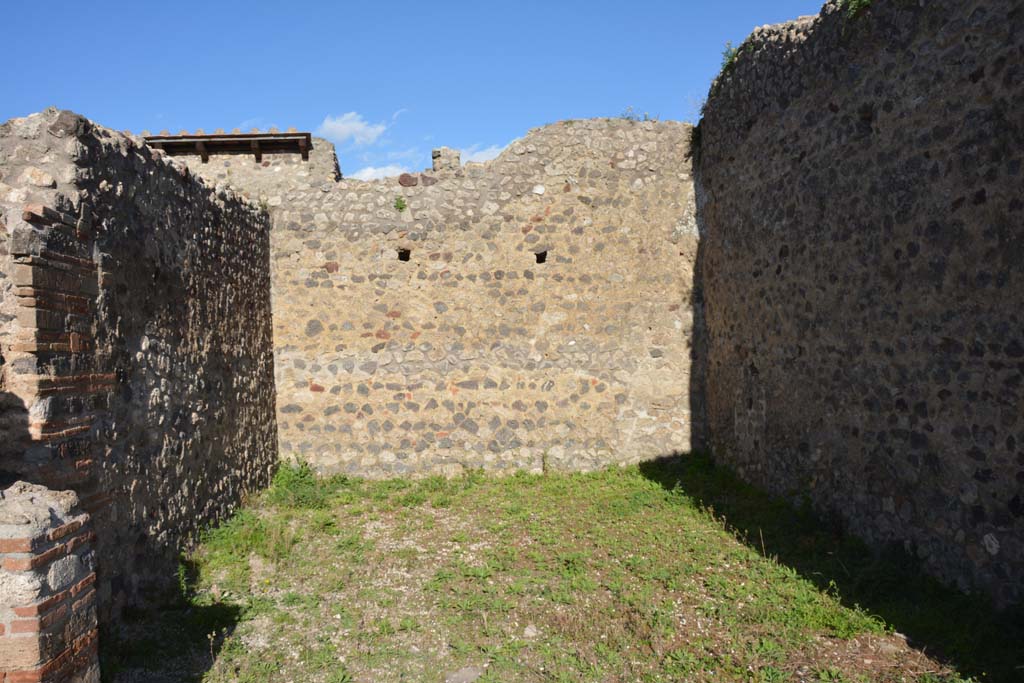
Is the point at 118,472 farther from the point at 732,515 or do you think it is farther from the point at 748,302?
the point at 748,302

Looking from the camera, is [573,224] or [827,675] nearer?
[827,675]

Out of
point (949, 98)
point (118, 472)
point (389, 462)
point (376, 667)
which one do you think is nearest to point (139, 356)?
point (118, 472)

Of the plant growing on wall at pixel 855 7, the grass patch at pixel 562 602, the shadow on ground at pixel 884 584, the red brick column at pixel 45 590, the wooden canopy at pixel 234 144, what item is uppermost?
the wooden canopy at pixel 234 144

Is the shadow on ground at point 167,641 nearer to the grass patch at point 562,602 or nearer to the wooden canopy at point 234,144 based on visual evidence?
the grass patch at point 562,602

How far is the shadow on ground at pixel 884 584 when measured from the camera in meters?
3.60

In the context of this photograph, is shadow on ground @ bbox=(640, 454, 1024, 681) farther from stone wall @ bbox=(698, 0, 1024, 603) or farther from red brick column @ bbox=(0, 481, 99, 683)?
red brick column @ bbox=(0, 481, 99, 683)

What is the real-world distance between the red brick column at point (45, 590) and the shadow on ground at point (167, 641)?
1.09 m

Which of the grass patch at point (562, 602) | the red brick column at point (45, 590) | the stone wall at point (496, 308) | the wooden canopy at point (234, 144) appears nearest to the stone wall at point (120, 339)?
the grass patch at point (562, 602)

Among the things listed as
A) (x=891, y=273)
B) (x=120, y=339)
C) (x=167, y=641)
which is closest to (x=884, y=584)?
(x=891, y=273)

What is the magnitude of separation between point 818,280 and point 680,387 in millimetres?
2821

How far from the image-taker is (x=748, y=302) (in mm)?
6910

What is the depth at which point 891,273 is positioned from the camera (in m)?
4.76

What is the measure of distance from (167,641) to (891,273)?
18.0ft

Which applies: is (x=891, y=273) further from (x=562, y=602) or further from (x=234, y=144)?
(x=234, y=144)
